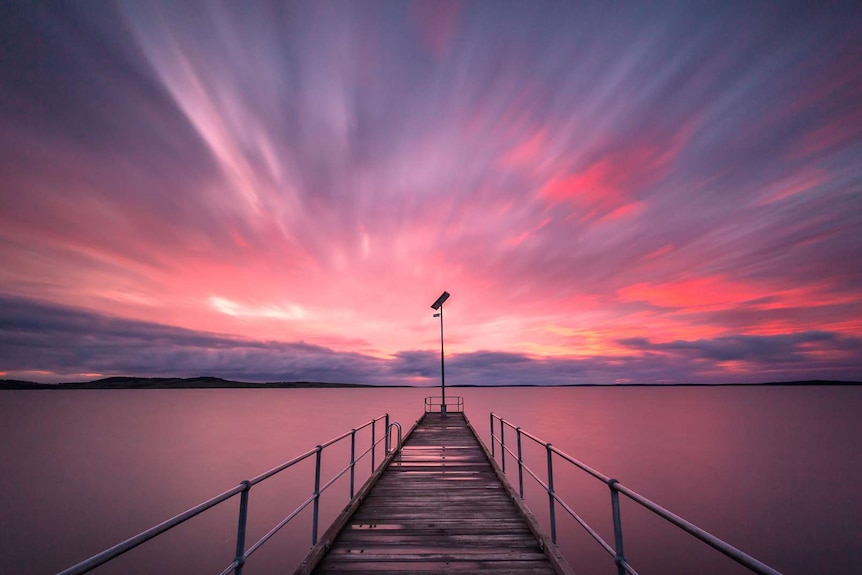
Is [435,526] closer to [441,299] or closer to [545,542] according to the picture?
[545,542]

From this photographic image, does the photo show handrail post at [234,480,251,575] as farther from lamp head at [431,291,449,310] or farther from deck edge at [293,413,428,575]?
lamp head at [431,291,449,310]

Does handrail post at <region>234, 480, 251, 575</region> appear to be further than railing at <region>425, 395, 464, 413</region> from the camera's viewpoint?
No

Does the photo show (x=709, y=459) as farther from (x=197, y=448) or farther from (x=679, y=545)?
(x=197, y=448)

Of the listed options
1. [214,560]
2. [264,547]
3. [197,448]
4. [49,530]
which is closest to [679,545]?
[264,547]

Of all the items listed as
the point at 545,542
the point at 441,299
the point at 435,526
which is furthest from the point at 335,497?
the point at 545,542

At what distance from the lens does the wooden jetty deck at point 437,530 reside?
4.45 meters

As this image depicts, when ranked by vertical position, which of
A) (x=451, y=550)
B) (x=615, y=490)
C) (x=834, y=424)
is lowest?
(x=834, y=424)

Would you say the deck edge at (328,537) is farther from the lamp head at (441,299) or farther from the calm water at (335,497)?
the lamp head at (441,299)

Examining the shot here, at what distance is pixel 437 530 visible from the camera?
5418mm

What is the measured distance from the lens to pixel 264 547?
13289 millimetres

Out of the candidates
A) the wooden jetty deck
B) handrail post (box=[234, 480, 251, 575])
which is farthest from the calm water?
handrail post (box=[234, 480, 251, 575])

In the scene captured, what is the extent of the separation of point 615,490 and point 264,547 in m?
14.0

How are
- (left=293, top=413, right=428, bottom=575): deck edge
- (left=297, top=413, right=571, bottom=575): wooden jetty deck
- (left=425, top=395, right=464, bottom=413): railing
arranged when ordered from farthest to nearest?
(left=425, top=395, right=464, bottom=413): railing → (left=297, top=413, right=571, bottom=575): wooden jetty deck → (left=293, top=413, right=428, bottom=575): deck edge

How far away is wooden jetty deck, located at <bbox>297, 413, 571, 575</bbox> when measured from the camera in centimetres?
445
